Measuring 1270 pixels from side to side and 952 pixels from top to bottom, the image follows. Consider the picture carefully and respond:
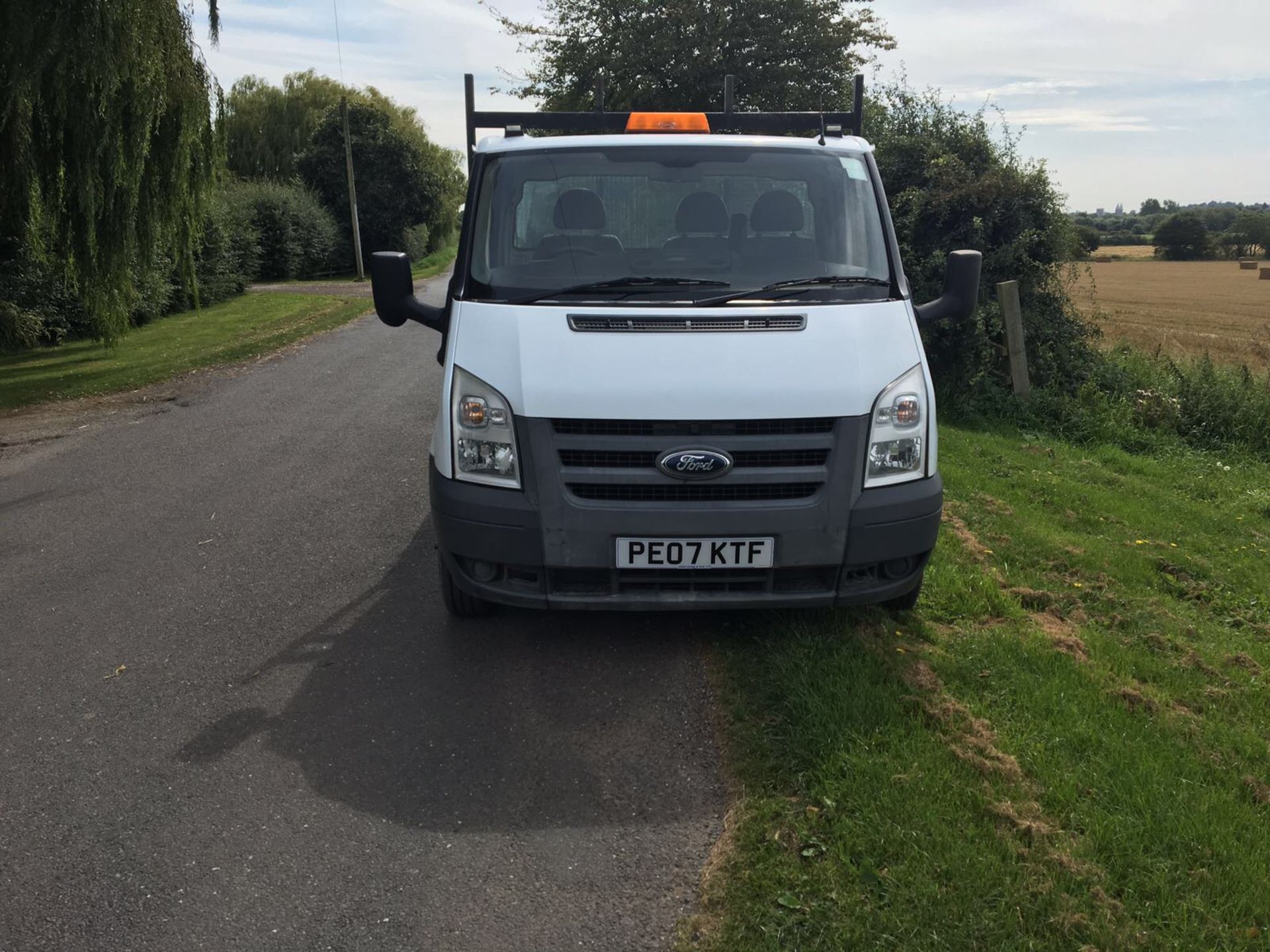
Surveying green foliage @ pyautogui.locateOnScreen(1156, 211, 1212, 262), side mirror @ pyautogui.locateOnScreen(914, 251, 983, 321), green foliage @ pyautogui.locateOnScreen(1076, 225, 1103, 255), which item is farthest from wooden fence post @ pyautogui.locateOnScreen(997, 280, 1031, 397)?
green foliage @ pyautogui.locateOnScreen(1156, 211, 1212, 262)

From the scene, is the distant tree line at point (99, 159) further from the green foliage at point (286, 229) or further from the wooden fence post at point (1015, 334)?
the green foliage at point (286, 229)

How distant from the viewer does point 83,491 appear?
7785mm

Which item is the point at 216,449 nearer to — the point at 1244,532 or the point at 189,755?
the point at 189,755

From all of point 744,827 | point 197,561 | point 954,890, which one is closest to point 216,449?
point 197,561

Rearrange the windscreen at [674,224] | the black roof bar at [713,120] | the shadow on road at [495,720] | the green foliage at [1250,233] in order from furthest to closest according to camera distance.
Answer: the green foliage at [1250,233] → the black roof bar at [713,120] → the windscreen at [674,224] → the shadow on road at [495,720]

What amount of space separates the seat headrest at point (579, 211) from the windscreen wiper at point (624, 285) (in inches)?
17.3

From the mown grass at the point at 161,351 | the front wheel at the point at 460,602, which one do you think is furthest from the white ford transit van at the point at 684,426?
the mown grass at the point at 161,351

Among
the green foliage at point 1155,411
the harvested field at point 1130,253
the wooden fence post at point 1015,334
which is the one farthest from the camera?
the harvested field at point 1130,253

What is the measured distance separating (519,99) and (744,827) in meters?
23.2

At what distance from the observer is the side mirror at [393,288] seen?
204 inches

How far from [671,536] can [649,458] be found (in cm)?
33

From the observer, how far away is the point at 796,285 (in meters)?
4.71

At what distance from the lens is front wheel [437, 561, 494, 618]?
16.4 feet

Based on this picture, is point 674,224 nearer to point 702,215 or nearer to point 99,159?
point 702,215
